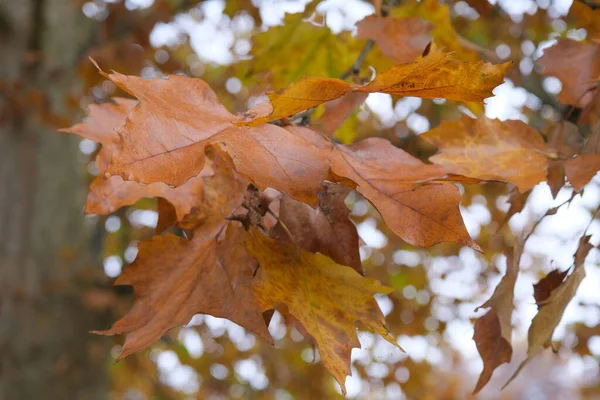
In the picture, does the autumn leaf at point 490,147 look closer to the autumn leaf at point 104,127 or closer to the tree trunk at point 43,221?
the autumn leaf at point 104,127

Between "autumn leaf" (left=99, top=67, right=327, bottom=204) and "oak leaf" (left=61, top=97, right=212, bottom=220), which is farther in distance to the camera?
"oak leaf" (left=61, top=97, right=212, bottom=220)

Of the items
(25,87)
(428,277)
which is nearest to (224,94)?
(25,87)

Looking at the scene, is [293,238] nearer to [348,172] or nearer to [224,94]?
[348,172]

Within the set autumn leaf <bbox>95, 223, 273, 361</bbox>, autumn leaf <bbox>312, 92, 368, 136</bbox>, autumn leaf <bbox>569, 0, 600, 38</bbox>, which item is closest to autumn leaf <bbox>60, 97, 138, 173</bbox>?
autumn leaf <bbox>95, 223, 273, 361</bbox>

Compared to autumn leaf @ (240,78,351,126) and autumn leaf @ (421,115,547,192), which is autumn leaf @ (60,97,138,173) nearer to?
autumn leaf @ (240,78,351,126)

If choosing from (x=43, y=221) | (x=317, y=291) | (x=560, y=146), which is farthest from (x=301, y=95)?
(x=43, y=221)

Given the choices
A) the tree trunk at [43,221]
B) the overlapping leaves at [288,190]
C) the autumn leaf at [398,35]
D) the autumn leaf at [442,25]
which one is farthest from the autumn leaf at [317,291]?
the tree trunk at [43,221]
